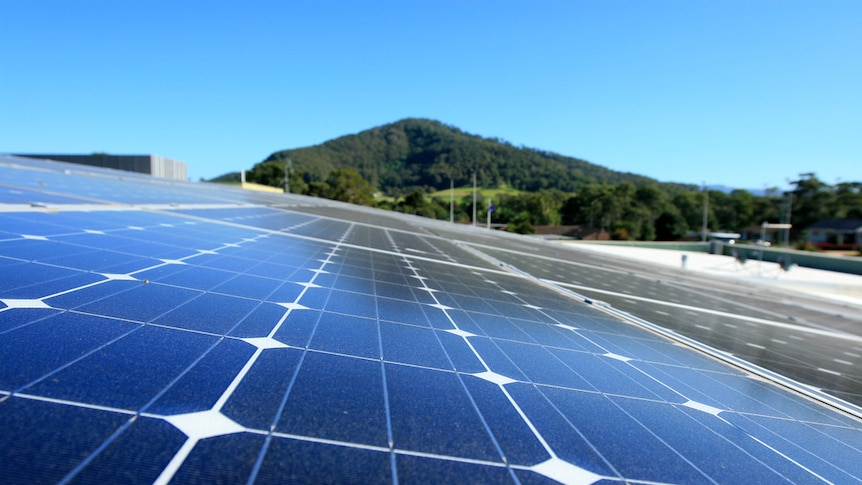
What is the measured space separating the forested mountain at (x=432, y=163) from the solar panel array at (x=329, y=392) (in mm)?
124371

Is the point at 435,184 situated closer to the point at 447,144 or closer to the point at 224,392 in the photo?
the point at 447,144

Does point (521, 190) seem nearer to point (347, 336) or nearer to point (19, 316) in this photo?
point (347, 336)

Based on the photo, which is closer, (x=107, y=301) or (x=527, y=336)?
(x=107, y=301)

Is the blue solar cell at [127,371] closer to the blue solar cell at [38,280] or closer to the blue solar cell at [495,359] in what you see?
the blue solar cell at [38,280]

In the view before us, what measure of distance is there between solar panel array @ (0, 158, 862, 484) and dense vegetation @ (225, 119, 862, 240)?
144ft

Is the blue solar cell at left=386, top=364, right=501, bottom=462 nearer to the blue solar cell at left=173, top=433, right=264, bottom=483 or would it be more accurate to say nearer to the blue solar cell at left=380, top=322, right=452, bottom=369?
the blue solar cell at left=380, top=322, right=452, bottom=369

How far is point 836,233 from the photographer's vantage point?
235 feet

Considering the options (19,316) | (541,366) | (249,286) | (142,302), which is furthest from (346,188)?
(19,316)

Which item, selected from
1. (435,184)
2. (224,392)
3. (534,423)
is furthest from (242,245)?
(435,184)

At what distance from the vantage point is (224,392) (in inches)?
103

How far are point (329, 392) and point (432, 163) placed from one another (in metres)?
163

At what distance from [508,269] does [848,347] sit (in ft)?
33.0

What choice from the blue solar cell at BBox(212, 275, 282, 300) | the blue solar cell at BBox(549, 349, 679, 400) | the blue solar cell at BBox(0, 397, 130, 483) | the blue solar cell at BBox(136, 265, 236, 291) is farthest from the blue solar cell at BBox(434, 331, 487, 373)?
the blue solar cell at BBox(136, 265, 236, 291)

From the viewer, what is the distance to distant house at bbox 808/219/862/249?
224 feet
